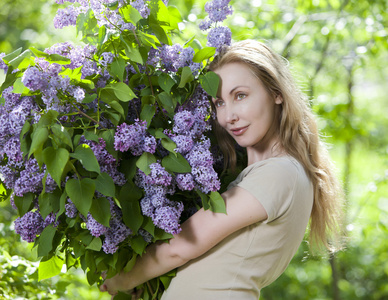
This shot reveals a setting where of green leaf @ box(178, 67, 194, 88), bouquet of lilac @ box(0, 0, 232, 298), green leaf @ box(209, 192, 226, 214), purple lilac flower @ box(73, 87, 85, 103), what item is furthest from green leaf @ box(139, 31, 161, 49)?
green leaf @ box(209, 192, 226, 214)

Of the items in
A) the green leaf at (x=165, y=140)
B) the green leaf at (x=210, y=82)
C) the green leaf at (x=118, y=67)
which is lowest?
the green leaf at (x=165, y=140)

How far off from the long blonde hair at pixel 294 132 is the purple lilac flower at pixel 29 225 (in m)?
0.63

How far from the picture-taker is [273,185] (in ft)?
4.44

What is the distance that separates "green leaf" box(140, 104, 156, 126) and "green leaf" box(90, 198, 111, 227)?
23cm

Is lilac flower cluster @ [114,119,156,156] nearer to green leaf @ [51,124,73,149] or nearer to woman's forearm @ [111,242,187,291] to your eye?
green leaf @ [51,124,73,149]

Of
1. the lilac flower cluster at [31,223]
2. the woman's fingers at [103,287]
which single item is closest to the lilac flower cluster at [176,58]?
the lilac flower cluster at [31,223]

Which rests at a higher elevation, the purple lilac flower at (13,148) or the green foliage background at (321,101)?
the purple lilac flower at (13,148)

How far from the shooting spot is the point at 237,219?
1329mm

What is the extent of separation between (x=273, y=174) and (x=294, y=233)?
22 centimetres

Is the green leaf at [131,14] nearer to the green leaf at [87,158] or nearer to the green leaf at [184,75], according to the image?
the green leaf at [184,75]

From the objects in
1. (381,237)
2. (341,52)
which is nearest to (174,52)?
(341,52)

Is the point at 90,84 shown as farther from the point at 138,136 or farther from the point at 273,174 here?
the point at 273,174

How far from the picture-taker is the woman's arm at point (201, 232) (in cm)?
133

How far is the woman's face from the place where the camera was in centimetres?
146
